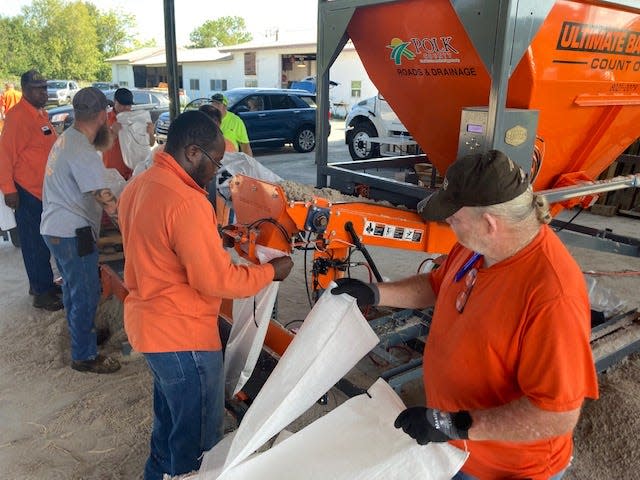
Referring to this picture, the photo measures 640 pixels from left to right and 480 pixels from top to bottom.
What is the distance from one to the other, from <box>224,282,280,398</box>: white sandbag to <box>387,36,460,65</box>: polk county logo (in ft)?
5.49

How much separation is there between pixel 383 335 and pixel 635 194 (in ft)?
21.0

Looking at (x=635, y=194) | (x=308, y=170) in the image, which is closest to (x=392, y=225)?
(x=635, y=194)

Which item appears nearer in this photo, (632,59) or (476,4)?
(476,4)

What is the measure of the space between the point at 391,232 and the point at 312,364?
3.73ft

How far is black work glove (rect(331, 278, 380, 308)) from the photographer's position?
2.07m

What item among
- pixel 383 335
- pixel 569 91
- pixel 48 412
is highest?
pixel 569 91

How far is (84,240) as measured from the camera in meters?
3.58

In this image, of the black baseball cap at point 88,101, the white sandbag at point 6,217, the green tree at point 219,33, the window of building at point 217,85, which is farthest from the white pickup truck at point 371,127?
the green tree at point 219,33

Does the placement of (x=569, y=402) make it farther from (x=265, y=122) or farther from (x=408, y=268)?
(x=265, y=122)

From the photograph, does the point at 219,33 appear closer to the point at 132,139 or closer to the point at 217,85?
the point at 217,85

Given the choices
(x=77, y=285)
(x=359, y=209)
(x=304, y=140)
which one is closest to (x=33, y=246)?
(x=77, y=285)

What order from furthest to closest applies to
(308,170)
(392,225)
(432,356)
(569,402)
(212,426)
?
(308,170), (392,225), (212,426), (432,356), (569,402)

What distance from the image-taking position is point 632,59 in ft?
11.2

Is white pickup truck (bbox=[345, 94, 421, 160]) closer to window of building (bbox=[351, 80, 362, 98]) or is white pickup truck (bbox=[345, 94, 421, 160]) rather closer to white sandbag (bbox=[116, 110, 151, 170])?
white sandbag (bbox=[116, 110, 151, 170])
